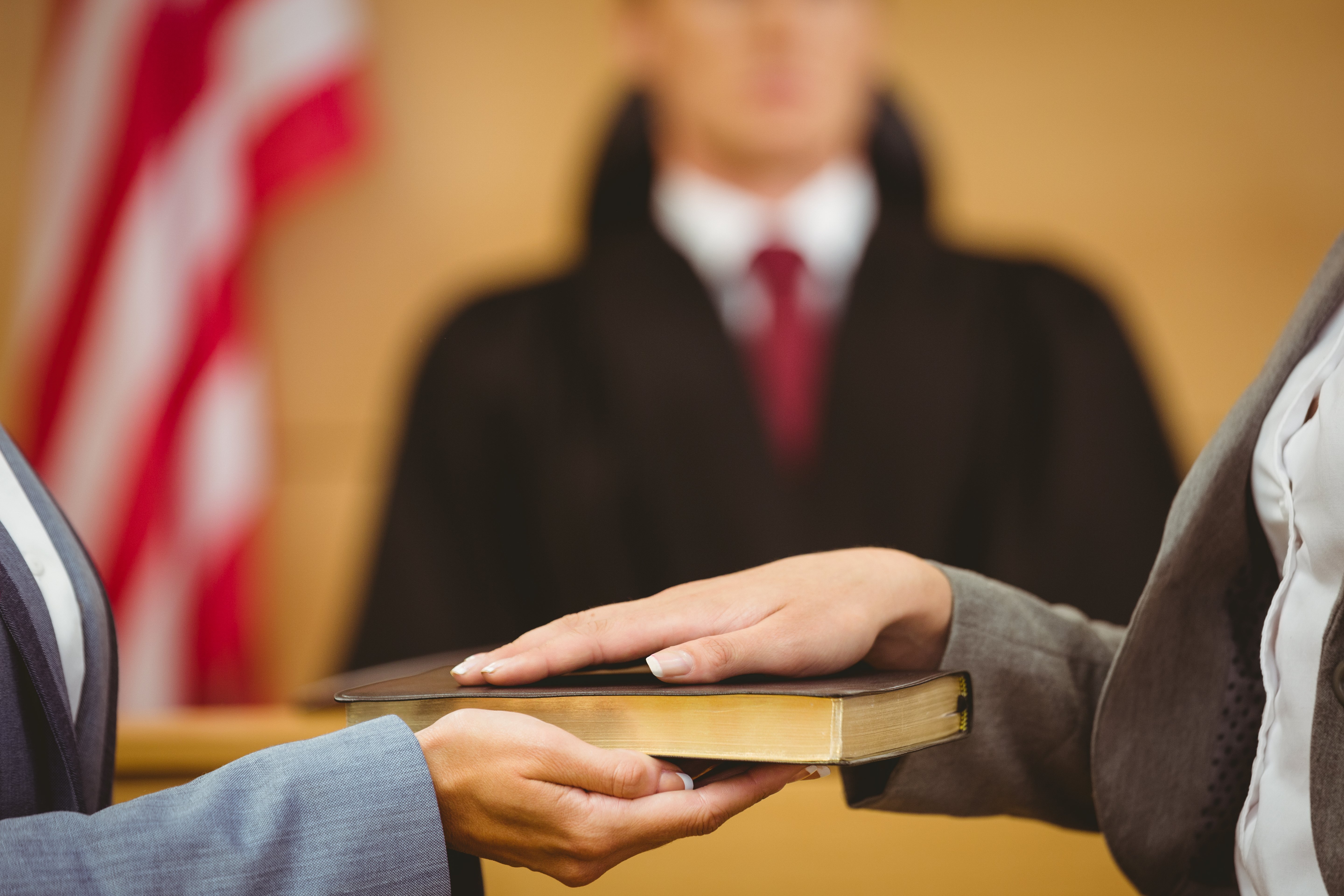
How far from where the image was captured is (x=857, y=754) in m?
0.49

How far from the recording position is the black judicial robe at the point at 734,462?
1829mm

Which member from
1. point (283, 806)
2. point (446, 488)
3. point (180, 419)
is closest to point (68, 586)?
point (283, 806)

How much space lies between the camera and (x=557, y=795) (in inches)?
19.4

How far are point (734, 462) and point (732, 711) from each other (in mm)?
1352

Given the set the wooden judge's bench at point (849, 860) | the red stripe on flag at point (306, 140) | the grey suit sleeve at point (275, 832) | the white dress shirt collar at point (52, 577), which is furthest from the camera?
the red stripe on flag at point (306, 140)

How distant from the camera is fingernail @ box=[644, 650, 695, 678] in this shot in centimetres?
50

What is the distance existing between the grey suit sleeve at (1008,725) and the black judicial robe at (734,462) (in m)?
1.13

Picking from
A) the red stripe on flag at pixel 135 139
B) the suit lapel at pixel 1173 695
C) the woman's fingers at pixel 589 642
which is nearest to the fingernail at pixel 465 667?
the woman's fingers at pixel 589 642

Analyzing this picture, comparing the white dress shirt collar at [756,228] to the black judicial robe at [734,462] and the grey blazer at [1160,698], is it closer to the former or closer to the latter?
the black judicial robe at [734,462]

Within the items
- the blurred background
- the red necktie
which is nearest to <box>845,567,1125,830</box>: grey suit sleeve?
the red necktie

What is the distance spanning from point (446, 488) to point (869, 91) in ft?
3.68

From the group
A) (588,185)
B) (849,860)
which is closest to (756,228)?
(588,185)

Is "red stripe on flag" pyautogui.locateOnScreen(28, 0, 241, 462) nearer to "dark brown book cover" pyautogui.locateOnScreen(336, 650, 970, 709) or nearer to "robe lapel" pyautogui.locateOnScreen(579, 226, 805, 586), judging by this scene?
"robe lapel" pyautogui.locateOnScreen(579, 226, 805, 586)

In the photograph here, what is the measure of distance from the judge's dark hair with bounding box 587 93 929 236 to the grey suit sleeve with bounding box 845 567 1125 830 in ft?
5.10
